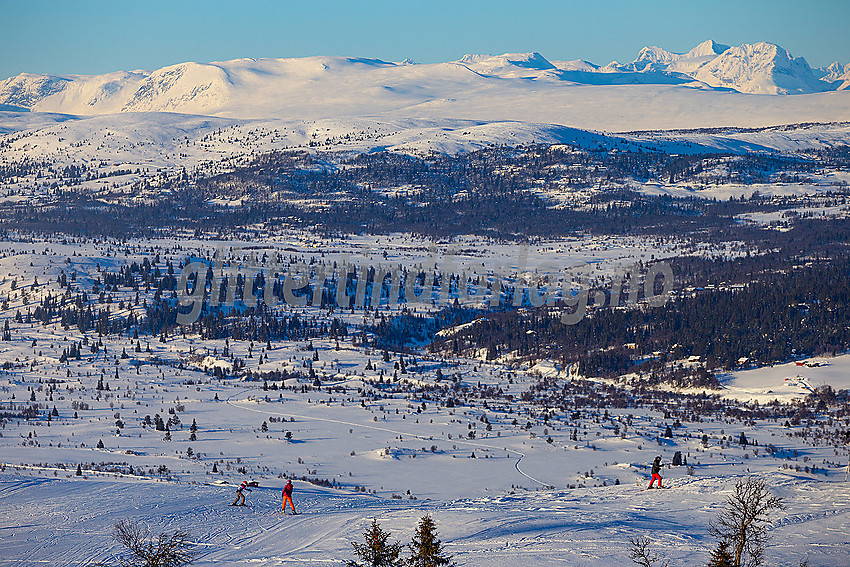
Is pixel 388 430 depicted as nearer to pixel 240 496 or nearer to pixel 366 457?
pixel 366 457

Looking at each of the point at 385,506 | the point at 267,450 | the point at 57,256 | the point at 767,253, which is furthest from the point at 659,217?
the point at 385,506

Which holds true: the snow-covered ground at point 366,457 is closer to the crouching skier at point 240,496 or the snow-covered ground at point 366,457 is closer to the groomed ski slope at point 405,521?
the groomed ski slope at point 405,521

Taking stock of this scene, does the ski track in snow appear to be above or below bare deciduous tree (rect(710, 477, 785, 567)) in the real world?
below

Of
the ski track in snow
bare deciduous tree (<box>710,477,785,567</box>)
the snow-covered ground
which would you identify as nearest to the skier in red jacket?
the snow-covered ground

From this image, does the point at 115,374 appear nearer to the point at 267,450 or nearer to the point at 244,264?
the point at 267,450

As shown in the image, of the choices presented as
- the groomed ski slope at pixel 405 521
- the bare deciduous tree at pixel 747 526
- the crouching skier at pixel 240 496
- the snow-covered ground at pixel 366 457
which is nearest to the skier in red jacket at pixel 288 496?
the groomed ski slope at pixel 405 521

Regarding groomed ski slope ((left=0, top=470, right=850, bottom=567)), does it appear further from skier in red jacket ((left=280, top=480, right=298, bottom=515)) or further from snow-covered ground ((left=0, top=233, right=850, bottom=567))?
skier in red jacket ((left=280, top=480, right=298, bottom=515))
